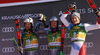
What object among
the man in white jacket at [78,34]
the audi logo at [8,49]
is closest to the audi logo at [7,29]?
the audi logo at [8,49]

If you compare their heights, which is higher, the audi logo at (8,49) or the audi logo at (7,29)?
the audi logo at (7,29)

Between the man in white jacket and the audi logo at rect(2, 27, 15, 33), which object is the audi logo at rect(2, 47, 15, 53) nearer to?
the audi logo at rect(2, 27, 15, 33)

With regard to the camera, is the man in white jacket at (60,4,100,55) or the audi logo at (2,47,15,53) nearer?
the man in white jacket at (60,4,100,55)

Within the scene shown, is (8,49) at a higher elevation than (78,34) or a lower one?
lower

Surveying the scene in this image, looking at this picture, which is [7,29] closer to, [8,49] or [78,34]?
[8,49]

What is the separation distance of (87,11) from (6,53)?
2899 millimetres

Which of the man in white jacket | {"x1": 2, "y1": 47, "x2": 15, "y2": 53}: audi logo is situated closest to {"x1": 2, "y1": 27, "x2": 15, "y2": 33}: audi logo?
{"x1": 2, "y1": 47, "x2": 15, "y2": 53}: audi logo

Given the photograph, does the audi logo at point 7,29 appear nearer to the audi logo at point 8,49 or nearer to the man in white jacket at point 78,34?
the audi logo at point 8,49

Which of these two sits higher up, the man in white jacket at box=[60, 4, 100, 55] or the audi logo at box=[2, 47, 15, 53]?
the man in white jacket at box=[60, 4, 100, 55]

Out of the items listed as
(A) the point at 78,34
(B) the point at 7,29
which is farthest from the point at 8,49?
(A) the point at 78,34

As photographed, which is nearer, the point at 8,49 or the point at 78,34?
the point at 78,34

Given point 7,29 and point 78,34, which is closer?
point 78,34

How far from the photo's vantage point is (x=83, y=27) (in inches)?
134

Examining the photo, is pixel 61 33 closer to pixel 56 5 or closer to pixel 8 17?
pixel 56 5
